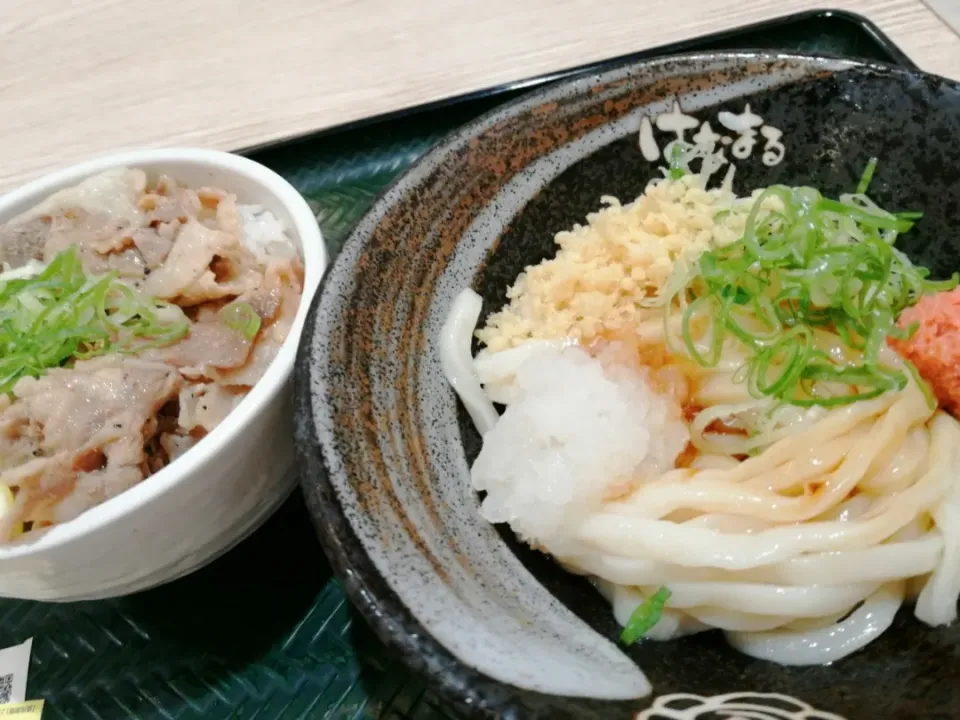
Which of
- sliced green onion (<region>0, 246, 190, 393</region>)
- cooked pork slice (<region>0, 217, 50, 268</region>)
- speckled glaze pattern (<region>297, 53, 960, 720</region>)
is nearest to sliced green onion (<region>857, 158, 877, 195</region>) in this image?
speckled glaze pattern (<region>297, 53, 960, 720</region>)

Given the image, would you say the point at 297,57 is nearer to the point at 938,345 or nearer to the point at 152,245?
the point at 152,245

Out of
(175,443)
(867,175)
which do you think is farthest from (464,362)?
(867,175)

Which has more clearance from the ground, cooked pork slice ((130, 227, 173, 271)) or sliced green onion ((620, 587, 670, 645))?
cooked pork slice ((130, 227, 173, 271))

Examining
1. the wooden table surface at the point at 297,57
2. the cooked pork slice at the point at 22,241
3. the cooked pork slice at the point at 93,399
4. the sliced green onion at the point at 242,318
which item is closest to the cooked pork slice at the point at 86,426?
the cooked pork slice at the point at 93,399

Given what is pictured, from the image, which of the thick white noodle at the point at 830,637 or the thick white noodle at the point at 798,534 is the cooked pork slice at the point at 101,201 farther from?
the thick white noodle at the point at 830,637

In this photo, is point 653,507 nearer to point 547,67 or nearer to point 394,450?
point 394,450

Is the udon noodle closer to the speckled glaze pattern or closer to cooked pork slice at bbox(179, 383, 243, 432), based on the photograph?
the speckled glaze pattern

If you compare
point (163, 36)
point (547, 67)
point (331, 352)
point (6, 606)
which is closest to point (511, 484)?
point (331, 352)
